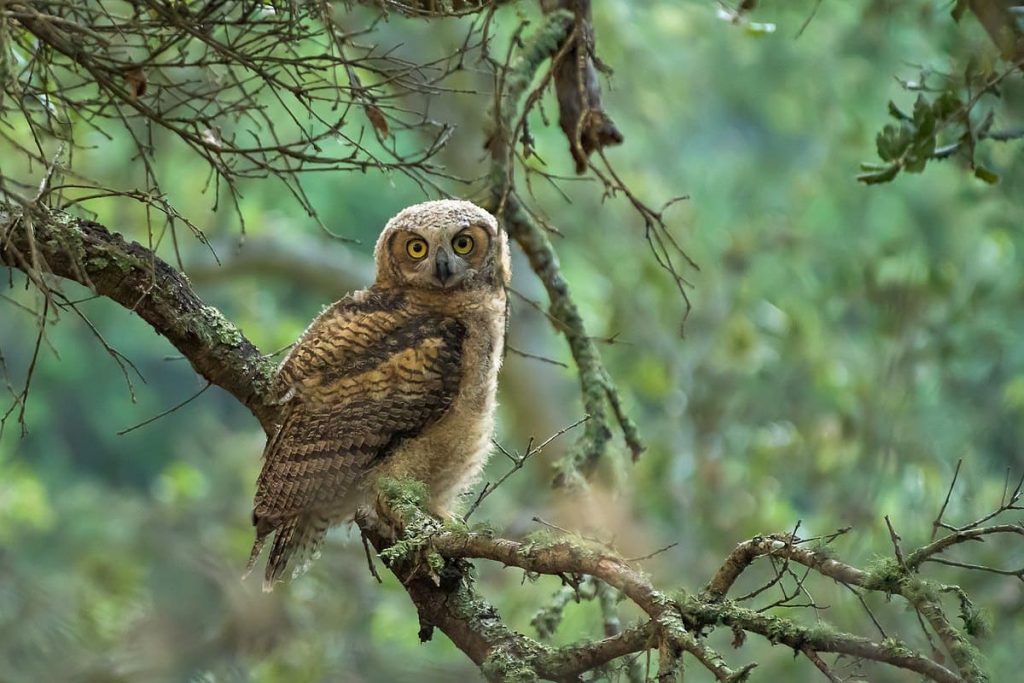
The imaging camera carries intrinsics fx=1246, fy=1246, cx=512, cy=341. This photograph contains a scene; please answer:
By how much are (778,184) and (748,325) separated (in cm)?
229

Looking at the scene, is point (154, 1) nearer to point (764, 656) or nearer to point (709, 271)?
point (764, 656)

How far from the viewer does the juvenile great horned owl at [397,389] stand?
3.15m

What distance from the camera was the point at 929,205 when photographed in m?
7.53

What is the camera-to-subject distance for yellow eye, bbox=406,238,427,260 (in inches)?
136

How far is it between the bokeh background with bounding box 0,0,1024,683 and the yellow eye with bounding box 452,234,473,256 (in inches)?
37.7

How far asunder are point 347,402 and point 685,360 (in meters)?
4.83

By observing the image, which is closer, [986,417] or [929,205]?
[986,417]

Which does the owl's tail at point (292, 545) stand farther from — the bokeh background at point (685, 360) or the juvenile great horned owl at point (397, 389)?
the bokeh background at point (685, 360)

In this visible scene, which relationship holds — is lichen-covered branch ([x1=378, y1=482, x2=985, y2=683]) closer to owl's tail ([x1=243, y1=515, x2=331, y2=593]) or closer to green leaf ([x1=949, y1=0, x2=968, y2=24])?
owl's tail ([x1=243, y1=515, x2=331, y2=593])

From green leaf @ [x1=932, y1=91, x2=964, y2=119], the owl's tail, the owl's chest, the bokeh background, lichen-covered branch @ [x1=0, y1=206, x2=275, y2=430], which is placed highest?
the bokeh background

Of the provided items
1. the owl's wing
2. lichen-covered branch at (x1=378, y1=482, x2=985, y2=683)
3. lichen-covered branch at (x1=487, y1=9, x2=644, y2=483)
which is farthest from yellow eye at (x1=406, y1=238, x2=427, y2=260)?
lichen-covered branch at (x1=378, y1=482, x2=985, y2=683)

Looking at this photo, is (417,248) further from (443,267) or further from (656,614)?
(656,614)

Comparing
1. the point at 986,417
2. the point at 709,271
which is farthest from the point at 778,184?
the point at 986,417

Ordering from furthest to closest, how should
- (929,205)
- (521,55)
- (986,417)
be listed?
(929,205), (986,417), (521,55)
